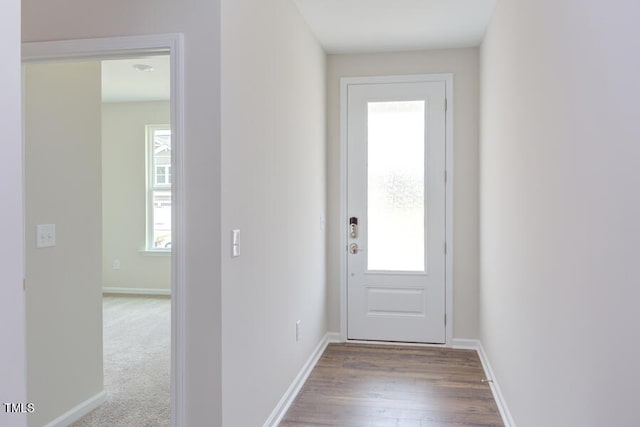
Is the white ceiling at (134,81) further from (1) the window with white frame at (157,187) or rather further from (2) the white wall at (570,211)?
(2) the white wall at (570,211)

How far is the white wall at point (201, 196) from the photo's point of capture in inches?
83.1

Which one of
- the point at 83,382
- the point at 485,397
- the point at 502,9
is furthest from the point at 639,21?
the point at 83,382

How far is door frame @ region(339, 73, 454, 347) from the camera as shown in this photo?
4422mm

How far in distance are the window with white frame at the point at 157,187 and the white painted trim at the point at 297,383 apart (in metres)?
3.19

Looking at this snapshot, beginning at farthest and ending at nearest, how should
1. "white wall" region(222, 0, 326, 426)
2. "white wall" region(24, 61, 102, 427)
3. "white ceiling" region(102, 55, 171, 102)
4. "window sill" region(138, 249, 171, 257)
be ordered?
"window sill" region(138, 249, 171, 257) < "white ceiling" region(102, 55, 171, 102) < "white wall" region(24, 61, 102, 427) < "white wall" region(222, 0, 326, 426)

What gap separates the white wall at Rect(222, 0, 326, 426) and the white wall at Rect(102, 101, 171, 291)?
3.56m

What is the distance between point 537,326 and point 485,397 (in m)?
1.31

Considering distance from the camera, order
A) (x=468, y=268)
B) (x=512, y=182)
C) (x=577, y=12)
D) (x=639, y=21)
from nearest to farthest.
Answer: (x=639, y=21)
(x=577, y=12)
(x=512, y=182)
(x=468, y=268)

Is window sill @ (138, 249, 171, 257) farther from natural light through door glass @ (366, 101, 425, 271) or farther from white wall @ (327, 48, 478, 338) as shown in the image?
white wall @ (327, 48, 478, 338)

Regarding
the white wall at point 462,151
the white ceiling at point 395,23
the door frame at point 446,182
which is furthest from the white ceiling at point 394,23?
the door frame at point 446,182

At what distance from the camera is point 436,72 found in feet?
14.6

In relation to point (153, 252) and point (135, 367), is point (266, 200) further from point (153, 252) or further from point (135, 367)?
point (153, 252)

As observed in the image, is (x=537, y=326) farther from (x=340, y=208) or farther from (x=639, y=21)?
(x=340, y=208)

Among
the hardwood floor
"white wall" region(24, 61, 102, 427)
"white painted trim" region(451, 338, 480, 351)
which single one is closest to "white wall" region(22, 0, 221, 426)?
the hardwood floor
